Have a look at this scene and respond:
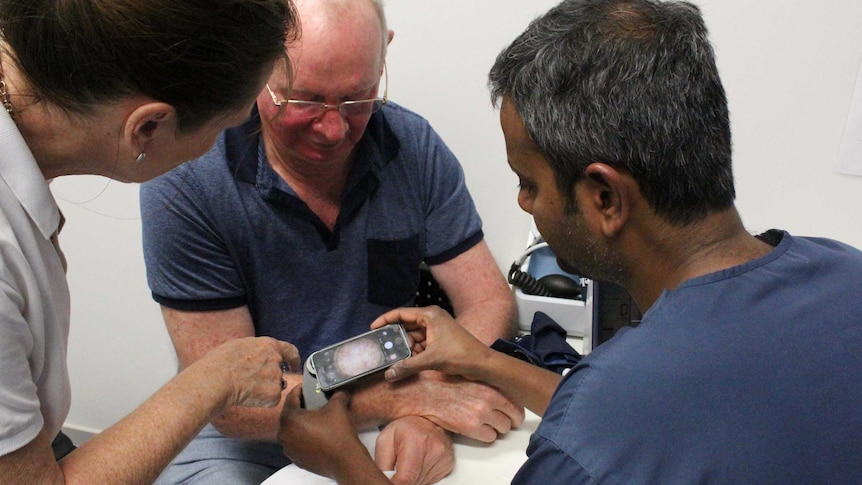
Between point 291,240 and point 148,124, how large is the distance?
1.76ft

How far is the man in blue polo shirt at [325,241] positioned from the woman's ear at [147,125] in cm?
36

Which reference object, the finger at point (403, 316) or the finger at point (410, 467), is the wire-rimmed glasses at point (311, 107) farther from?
the finger at point (410, 467)

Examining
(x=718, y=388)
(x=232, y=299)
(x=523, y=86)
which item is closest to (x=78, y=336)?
(x=232, y=299)

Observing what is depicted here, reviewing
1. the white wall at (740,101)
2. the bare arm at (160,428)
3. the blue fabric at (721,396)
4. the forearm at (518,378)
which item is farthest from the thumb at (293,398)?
the white wall at (740,101)

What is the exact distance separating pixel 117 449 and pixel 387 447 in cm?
38

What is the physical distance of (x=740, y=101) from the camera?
4.84 ft

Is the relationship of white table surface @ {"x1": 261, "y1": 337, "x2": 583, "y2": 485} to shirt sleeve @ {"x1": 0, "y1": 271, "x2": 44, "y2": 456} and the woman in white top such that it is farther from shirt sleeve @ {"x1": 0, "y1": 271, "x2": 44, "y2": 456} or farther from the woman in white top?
shirt sleeve @ {"x1": 0, "y1": 271, "x2": 44, "y2": 456}

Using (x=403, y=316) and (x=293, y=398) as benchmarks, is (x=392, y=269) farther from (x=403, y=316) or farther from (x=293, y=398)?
(x=293, y=398)

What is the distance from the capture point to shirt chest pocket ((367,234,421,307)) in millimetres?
1342

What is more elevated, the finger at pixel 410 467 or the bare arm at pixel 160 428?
the bare arm at pixel 160 428

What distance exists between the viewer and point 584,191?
753 mm

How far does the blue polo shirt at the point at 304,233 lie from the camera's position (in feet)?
3.84

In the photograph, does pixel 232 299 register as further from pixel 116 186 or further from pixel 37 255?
pixel 116 186

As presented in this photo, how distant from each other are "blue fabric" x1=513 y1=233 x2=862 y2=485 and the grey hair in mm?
106
